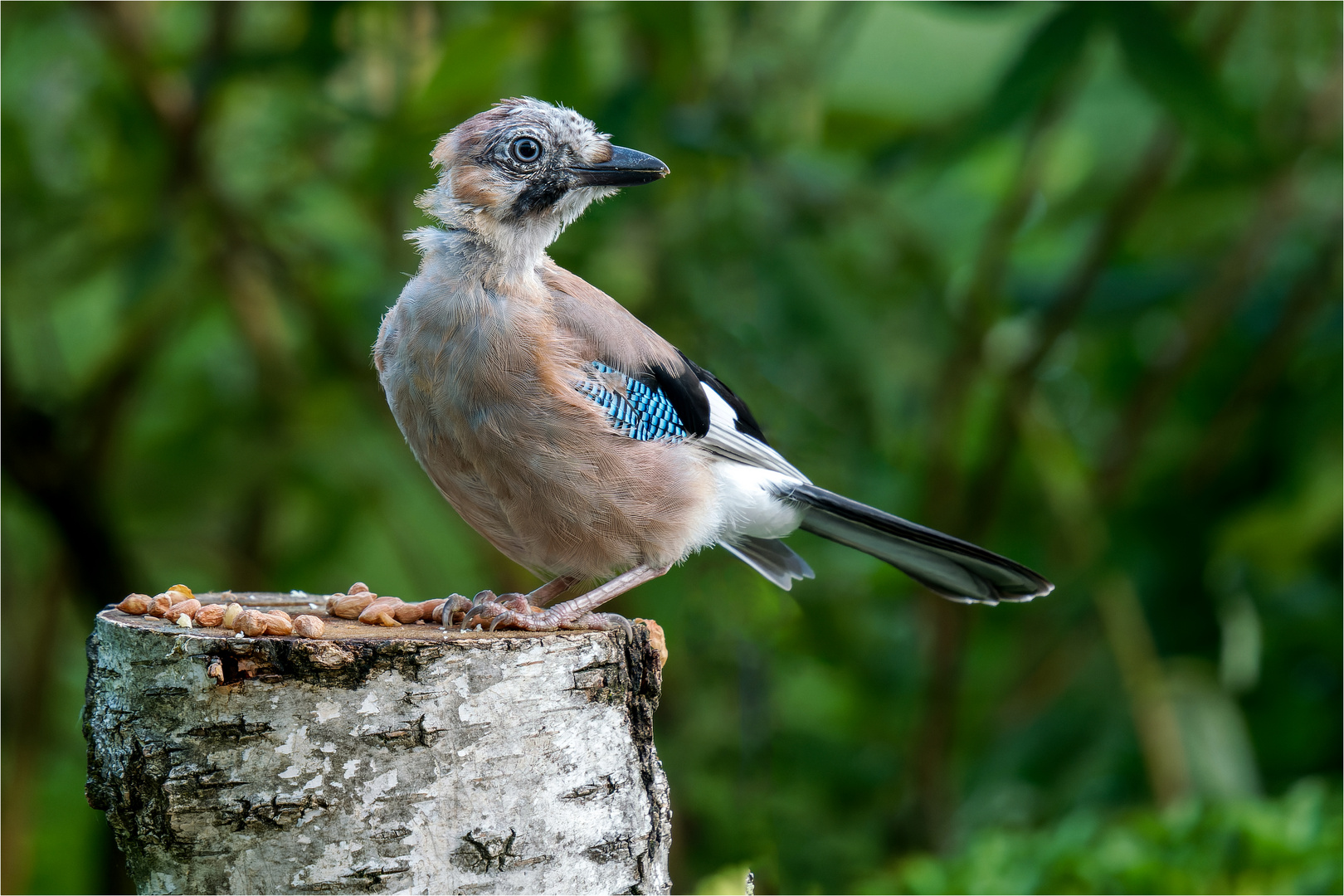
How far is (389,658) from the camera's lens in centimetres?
199

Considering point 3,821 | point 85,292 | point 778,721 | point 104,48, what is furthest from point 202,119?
point 778,721

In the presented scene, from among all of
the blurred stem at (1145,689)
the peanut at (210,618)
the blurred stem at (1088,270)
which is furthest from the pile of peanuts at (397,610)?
the blurred stem at (1145,689)

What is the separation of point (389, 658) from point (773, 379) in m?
2.06

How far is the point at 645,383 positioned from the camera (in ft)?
9.41

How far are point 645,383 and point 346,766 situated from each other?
1.22m

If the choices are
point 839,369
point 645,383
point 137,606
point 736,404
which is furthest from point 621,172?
point 137,606

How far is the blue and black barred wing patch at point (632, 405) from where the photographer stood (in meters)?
2.73

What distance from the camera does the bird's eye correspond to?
281 centimetres

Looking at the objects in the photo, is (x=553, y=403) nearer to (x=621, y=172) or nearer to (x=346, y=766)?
(x=621, y=172)

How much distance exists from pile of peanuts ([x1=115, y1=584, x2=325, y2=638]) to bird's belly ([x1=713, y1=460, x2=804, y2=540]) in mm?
1178

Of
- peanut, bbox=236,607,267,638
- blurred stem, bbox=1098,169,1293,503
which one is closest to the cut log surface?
peanut, bbox=236,607,267,638

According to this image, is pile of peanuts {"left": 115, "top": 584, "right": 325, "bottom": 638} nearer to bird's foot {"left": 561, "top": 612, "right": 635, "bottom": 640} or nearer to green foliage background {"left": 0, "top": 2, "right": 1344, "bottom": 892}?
bird's foot {"left": 561, "top": 612, "right": 635, "bottom": 640}

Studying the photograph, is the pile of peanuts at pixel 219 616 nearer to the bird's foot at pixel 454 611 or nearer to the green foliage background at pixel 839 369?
the bird's foot at pixel 454 611

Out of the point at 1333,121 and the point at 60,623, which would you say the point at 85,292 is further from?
the point at 1333,121
